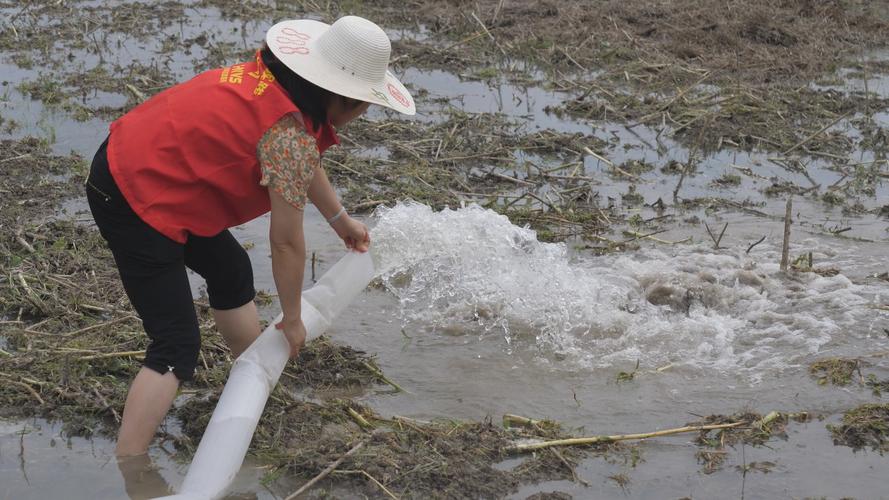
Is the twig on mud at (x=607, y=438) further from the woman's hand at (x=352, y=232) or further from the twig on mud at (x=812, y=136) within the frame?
the twig on mud at (x=812, y=136)

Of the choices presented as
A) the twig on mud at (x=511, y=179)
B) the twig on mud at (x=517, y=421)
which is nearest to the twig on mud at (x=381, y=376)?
the twig on mud at (x=517, y=421)

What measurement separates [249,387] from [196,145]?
0.84 m

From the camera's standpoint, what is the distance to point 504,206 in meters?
6.18

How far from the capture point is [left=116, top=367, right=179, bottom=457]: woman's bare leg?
10.8 feet

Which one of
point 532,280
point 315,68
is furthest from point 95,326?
point 532,280

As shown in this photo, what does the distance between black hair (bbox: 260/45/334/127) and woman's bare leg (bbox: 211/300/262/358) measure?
0.96m

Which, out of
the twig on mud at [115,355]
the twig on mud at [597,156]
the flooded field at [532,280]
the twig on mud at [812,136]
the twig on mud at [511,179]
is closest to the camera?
the flooded field at [532,280]

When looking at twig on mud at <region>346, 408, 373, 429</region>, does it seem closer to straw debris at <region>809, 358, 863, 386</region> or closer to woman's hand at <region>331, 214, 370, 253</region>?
woman's hand at <region>331, 214, 370, 253</region>

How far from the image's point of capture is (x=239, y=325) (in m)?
3.80

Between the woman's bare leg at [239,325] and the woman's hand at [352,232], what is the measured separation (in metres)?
0.43

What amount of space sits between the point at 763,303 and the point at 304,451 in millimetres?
2700

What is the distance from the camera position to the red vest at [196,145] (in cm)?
306

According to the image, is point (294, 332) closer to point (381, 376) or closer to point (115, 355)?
point (381, 376)

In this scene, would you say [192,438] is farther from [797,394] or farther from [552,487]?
[797,394]
